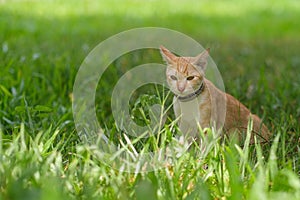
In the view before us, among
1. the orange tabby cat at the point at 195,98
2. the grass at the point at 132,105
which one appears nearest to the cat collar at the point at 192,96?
the orange tabby cat at the point at 195,98

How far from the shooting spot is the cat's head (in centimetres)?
318

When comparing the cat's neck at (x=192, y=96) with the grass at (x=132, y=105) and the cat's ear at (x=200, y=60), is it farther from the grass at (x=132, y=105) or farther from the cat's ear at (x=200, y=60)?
the grass at (x=132, y=105)

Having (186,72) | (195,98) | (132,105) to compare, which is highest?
(186,72)

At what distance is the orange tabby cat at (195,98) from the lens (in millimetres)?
3191

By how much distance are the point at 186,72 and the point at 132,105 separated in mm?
788

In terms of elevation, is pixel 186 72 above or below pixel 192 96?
above

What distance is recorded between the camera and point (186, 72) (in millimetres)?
3191

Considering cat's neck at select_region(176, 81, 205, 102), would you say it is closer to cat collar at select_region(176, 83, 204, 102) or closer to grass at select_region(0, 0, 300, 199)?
cat collar at select_region(176, 83, 204, 102)

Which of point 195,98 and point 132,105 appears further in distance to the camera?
point 132,105

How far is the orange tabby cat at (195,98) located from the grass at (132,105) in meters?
0.14

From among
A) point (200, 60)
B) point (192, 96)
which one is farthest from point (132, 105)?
point (200, 60)

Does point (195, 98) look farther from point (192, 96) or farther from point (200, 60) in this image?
point (200, 60)

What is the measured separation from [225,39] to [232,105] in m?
5.09

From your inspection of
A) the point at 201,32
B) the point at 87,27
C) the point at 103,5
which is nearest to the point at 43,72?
the point at 87,27
